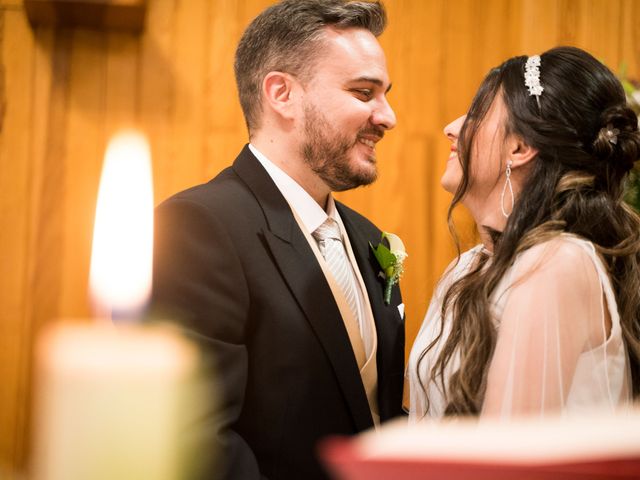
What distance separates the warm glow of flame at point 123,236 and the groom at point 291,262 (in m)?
1.19

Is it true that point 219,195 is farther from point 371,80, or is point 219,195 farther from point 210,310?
point 371,80

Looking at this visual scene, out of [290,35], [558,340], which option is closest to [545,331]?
[558,340]

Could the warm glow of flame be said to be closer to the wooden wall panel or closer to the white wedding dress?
the white wedding dress

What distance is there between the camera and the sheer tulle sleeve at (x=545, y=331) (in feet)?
5.41

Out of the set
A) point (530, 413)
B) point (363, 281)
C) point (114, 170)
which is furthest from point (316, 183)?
point (114, 170)

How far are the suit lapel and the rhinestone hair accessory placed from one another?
2.30 ft

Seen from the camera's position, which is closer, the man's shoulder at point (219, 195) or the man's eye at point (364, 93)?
the man's shoulder at point (219, 195)

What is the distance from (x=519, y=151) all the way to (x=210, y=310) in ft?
2.88

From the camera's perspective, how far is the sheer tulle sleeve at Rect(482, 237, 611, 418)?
1648 millimetres

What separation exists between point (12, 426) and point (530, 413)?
2448mm

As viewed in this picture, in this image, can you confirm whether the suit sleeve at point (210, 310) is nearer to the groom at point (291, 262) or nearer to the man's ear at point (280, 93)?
the groom at point (291, 262)

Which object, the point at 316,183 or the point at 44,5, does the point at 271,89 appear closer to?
the point at 316,183

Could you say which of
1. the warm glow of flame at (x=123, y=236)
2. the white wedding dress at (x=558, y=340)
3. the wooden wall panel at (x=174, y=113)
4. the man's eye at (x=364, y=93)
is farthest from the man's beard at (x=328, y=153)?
the warm glow of flame at (x=123, y=236)

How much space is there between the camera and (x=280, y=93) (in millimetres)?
2432
